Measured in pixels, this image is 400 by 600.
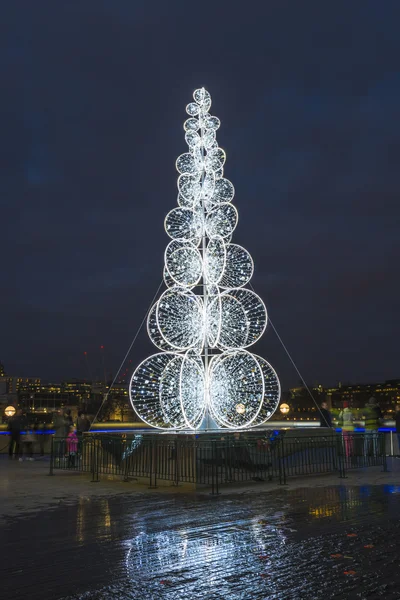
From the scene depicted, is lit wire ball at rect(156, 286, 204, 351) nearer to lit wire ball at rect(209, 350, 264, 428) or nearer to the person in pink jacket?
lit wire ball at rect(209, 350, 264, 428)

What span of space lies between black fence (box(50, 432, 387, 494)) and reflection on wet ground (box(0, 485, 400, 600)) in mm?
1956

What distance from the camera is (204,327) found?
52.4 ft

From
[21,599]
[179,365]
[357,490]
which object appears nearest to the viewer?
[21,599]

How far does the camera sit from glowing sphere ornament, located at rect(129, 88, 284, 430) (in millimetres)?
15359

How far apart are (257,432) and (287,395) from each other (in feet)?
197

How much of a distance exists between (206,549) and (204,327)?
382 inches

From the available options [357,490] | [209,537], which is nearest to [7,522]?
[209,537]

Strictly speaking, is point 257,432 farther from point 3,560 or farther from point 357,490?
point 3,560

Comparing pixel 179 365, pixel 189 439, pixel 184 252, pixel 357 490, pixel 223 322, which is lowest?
pixel 357 490

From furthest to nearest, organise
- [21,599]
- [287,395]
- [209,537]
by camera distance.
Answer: [287,395]
[209,537]
[21,599]

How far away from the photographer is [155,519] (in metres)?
8.34

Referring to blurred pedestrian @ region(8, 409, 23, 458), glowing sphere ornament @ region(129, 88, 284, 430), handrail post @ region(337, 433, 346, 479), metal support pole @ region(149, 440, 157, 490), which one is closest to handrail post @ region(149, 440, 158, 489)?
metal support pole @ region(149, 440, 157, 490)

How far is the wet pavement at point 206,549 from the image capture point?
5.17 meters

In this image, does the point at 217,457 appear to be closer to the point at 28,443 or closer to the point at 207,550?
the point at 207,550
